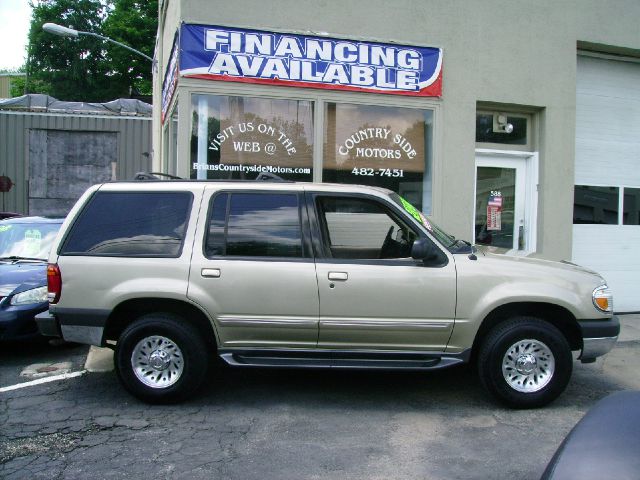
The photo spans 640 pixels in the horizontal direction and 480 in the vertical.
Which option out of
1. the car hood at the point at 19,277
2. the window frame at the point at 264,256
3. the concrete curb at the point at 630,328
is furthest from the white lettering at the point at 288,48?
the concrete curb at the point at 630,328

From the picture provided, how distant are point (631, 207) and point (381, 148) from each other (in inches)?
177

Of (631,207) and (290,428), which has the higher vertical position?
(631,207)

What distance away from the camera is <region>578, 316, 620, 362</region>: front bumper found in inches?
184

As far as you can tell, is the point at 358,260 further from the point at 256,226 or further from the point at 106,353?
the point at 106,353

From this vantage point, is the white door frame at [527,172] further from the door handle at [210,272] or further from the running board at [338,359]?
the door handle at [210,272]

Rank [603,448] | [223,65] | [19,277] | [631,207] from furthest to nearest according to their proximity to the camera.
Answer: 1. [631,207]
2. [223,65]
3. [19,277]
4. [603,448]

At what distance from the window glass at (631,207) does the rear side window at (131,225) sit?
7.52 metres

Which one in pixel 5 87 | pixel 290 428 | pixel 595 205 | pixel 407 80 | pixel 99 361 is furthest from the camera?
pixel 5 87

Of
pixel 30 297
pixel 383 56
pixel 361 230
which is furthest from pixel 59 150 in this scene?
pixel 361 230

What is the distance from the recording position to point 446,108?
26.5 ft

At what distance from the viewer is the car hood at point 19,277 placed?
6.08 m

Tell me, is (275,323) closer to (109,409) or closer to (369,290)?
(369,290)

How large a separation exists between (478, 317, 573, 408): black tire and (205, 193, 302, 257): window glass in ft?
5.93

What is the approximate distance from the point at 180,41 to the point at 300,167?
2235mm
